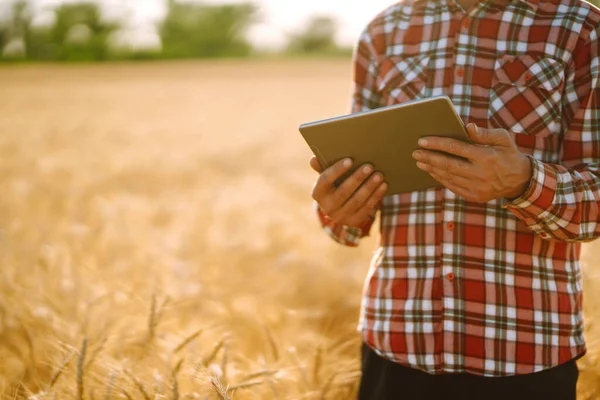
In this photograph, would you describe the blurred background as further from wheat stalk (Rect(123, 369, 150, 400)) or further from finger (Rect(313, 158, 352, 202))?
finger (Rect(313, 158, 352, 202))

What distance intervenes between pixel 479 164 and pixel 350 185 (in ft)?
0.93

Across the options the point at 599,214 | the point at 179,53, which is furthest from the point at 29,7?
the point at 599,214

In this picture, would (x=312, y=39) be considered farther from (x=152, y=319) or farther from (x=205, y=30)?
(x=152, y=319)

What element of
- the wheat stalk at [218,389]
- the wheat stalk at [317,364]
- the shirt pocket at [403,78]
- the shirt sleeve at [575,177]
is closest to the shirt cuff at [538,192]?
the shirt sleeve at [575,177]

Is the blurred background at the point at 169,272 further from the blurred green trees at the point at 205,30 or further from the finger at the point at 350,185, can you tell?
the blurred green trees at the point at 205,30

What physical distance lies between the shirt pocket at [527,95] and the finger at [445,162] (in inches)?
10.8

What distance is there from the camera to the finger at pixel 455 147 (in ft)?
3.40

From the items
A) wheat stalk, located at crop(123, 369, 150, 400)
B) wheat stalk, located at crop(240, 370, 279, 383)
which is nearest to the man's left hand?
wheat stalk, located at crop(240, 370, 279, 383)

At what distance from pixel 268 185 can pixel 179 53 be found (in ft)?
113

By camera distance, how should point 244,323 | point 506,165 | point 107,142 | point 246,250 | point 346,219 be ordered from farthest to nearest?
point 107,142, point 246,250, point 244,323, point 346,219, point 506,165

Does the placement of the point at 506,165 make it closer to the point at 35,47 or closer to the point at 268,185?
the point at 268,185

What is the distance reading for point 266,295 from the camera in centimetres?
265

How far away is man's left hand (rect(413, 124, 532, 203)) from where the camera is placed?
Result: 104 cm

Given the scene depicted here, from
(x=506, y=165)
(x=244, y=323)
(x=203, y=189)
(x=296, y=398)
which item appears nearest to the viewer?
(x=506, y=165)
